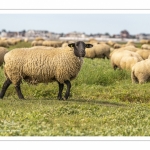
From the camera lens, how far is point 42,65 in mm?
14938

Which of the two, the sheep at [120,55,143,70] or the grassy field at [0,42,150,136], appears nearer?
the grassy field at [0,42,150,136]

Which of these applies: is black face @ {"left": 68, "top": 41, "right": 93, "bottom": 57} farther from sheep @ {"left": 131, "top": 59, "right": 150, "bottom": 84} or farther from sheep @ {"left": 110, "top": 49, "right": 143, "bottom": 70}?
sheep @ {"left": 110, "top": 49, "right": 143, "bottom": 70}

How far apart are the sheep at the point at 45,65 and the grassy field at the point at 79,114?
74 cm

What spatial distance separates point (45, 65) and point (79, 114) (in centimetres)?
305

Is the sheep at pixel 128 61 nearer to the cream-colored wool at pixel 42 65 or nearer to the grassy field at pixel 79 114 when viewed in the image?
the grassy field at pixel 79 114

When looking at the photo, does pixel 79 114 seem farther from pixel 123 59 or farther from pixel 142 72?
pixel 123 59

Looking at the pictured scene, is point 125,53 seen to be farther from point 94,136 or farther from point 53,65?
point 94,136

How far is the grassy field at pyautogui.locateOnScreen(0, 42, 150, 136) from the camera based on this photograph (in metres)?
10.2

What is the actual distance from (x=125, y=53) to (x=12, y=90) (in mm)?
10061

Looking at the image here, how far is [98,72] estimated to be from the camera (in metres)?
20.8

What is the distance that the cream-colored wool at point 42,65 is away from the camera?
14930mm

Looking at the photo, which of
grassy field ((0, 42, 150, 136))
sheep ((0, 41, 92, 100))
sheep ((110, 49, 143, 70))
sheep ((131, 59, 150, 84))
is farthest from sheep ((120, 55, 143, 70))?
sheep ((0, 41, 92, 100))

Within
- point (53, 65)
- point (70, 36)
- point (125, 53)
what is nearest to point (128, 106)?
point (53, 65)
